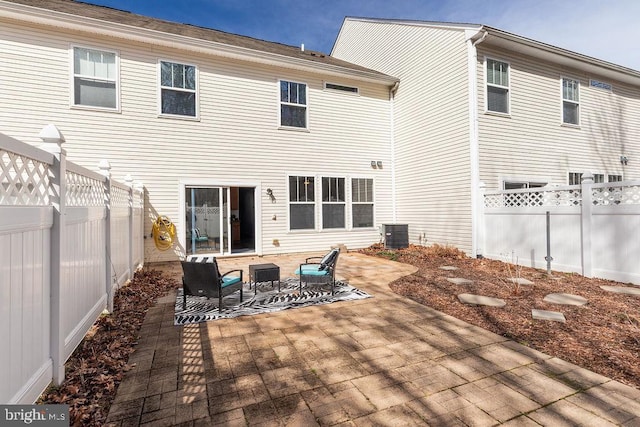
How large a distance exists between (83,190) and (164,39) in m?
6.82

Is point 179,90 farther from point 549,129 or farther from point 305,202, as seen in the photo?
point 549,129

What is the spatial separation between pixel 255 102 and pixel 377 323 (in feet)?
26.7

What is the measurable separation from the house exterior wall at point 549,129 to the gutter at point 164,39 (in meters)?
4.13

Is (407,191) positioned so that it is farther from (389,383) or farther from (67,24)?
(67,24)

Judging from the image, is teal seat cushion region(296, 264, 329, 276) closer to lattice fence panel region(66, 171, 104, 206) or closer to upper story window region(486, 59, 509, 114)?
lattice fence panel region(66, 171, 104, 206)

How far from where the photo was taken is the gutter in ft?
24.0

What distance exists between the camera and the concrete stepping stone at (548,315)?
4040mm

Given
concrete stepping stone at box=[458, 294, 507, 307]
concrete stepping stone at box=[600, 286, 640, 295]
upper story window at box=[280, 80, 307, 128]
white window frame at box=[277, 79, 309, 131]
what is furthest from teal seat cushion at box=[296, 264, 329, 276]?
upper story window at box=[280, 80, 307, 128]

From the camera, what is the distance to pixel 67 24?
7574 millimetres

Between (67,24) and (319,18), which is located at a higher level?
(319,18)

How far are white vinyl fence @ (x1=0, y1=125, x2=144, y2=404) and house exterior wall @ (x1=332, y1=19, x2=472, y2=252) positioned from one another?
342 inches

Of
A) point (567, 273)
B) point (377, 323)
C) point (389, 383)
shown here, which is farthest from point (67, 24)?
point (567, 273)

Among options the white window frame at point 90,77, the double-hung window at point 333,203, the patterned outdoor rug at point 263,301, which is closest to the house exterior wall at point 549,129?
the double-hung window at point 333,203

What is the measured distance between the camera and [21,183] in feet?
7.11
